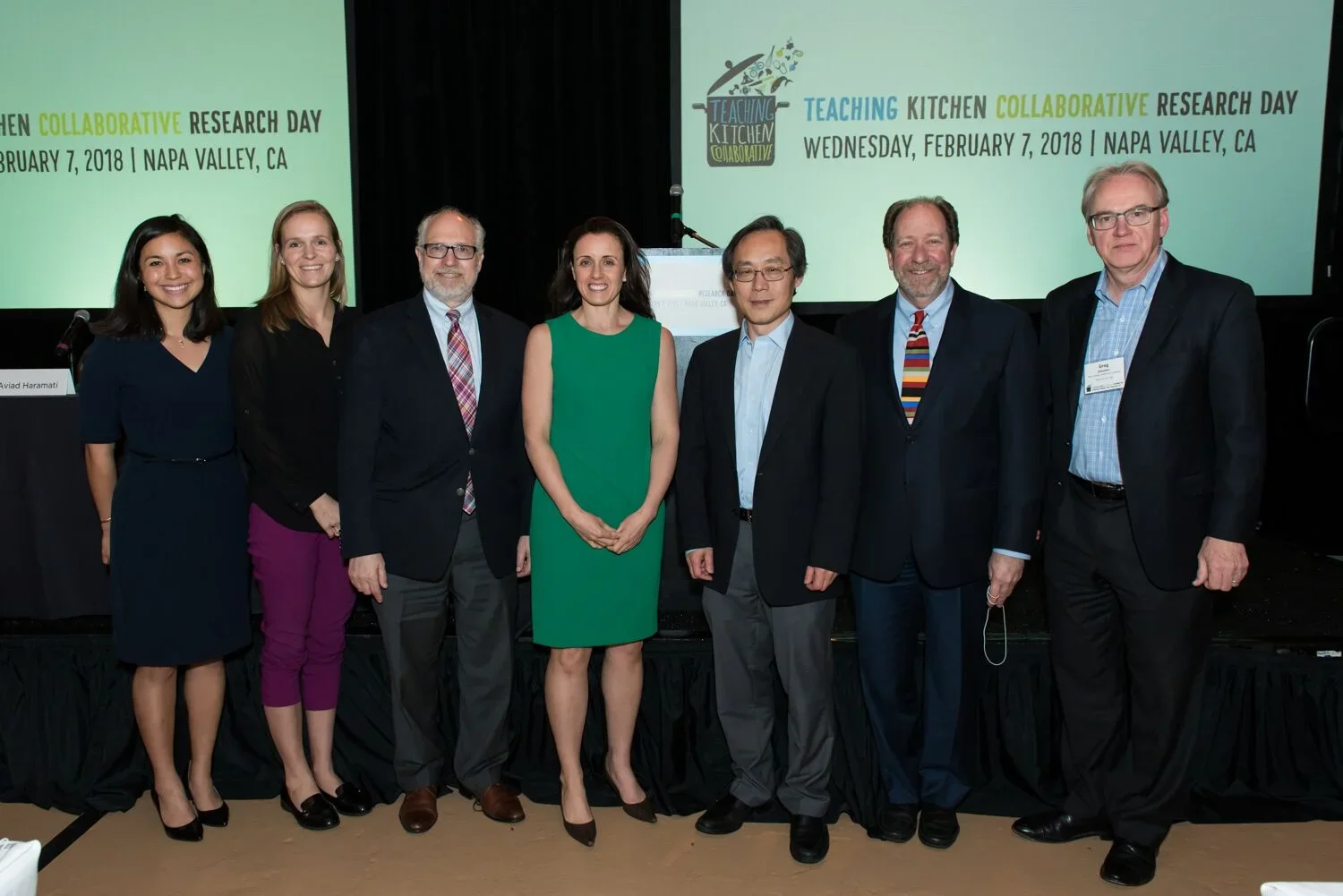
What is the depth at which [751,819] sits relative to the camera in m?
2.80

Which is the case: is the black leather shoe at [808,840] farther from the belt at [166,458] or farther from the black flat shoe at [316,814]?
the belt at [166,458]

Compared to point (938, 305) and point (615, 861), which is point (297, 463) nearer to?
point (615, 861)

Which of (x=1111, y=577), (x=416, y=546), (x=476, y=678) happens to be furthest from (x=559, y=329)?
(x=1111, y=577)

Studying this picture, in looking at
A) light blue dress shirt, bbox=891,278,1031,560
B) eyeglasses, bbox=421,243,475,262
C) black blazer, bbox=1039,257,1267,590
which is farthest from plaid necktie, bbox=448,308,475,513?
black blazer, bbox=1039,257,1267,590

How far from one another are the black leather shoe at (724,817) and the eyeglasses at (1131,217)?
5.64 feet

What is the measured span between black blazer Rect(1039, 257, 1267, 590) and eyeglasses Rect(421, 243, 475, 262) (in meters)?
1.60

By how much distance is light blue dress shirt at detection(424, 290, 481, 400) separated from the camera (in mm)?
2527

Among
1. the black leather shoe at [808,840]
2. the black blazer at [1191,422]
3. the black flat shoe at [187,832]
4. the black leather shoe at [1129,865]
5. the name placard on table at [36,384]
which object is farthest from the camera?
the name placard on table at [36,384]

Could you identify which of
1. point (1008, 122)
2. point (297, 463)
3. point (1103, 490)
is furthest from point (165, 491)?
point (1008, 122)

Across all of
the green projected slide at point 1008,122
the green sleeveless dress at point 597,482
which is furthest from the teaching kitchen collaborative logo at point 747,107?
the green sleeveless dress at point 597,482

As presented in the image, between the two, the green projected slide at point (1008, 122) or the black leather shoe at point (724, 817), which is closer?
the black leather shoe at point (724, 817)

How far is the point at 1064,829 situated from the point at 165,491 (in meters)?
2.46

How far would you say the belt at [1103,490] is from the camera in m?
2.35

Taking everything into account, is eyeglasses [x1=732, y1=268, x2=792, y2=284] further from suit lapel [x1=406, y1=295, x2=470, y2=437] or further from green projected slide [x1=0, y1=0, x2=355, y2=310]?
green projected slide [x1=0, y1=0, x2=355, y2=310]
